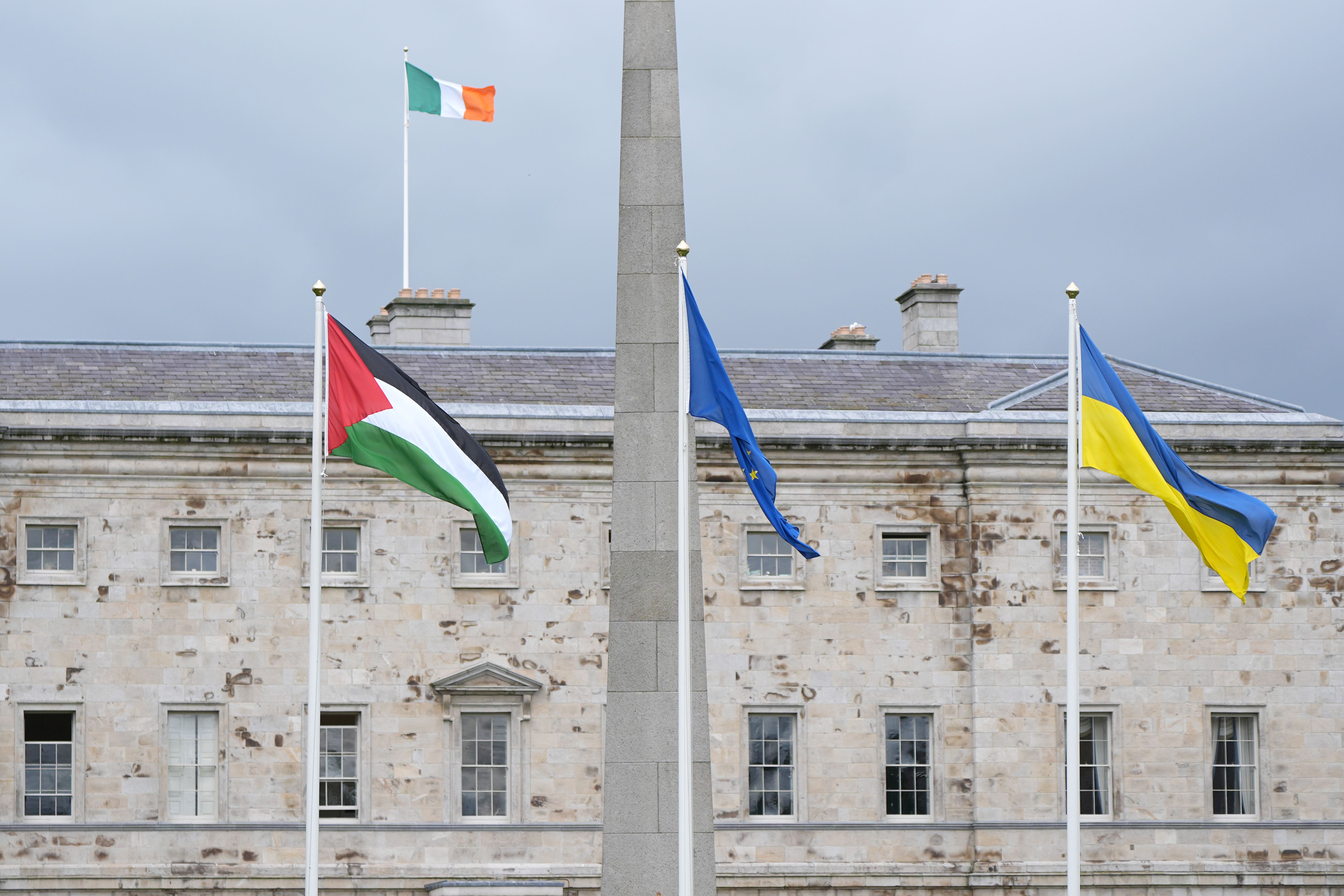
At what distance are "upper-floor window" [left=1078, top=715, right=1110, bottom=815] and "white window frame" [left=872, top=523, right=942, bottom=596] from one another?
12.0 ft

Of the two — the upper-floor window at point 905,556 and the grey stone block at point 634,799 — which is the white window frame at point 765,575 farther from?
the grey stone block at point 634,799

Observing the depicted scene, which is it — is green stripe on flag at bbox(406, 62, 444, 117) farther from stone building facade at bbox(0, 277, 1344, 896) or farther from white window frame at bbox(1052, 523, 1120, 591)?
white window frame at bbox(1052, 523, 1120, 591)

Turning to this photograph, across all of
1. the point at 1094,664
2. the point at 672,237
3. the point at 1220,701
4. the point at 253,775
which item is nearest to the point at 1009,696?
the point at 1094,664

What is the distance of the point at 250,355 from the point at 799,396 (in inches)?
406

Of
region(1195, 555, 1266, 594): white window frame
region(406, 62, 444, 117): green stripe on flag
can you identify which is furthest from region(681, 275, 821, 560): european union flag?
region(406, 62, 444, 117): green stripe on flag

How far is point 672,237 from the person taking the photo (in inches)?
874

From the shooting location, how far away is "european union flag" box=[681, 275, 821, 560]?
20859mm

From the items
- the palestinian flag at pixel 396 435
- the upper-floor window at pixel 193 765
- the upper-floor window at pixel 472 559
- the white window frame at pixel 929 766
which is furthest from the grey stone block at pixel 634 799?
the upper-floor window at pixel 193 765

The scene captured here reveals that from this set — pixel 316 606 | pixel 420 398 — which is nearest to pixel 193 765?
pixel 316 606

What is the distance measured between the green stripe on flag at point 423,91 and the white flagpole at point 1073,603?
63.8 ft

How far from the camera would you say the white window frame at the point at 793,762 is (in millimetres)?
35844

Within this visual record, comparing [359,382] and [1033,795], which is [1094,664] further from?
[359,382]

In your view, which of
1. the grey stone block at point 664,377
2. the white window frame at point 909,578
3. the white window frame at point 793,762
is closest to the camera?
the grey stone block at point 664,377

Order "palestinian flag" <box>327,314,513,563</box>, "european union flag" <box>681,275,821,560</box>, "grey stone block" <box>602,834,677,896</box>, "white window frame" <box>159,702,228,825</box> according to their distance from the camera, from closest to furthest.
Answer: "european union flag" <box>681,275,821,560</box>
"palestinian flag" <box>327,314,513,563</box>
"grey stone block" <box>602,834,677,896</box>
"white window frame" <box>159,702,228,825</box>
